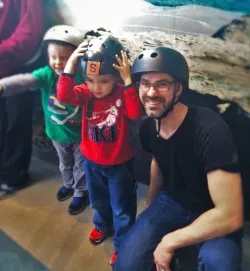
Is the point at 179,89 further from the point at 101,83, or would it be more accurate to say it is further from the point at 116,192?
the point at 116,192

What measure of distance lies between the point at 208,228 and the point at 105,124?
26.4 inches

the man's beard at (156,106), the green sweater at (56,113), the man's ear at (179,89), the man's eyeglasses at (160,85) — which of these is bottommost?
the green sweater at (56,113)

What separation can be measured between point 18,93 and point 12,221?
80 centimetres

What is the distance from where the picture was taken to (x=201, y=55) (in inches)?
58.2

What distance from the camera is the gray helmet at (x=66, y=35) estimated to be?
164 cm

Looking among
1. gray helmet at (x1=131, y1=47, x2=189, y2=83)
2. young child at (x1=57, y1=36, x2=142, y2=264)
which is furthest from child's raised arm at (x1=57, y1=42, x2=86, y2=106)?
gray helmet at (x1=131, y1=47, x2=189, y2=83)

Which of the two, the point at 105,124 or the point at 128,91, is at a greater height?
the point at 128,91

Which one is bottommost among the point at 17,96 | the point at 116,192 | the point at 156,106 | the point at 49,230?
the point at 49,230

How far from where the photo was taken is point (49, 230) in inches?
80.1

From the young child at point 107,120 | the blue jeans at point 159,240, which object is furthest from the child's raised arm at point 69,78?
the blue jeans at point 159,240

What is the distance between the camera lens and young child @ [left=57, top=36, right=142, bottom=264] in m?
1.50

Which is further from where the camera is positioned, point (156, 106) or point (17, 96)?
point (17, 96)

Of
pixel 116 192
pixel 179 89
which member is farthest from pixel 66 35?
pixel 116 192

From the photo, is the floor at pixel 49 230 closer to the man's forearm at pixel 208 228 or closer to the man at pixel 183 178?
the man at pixel 183 178
